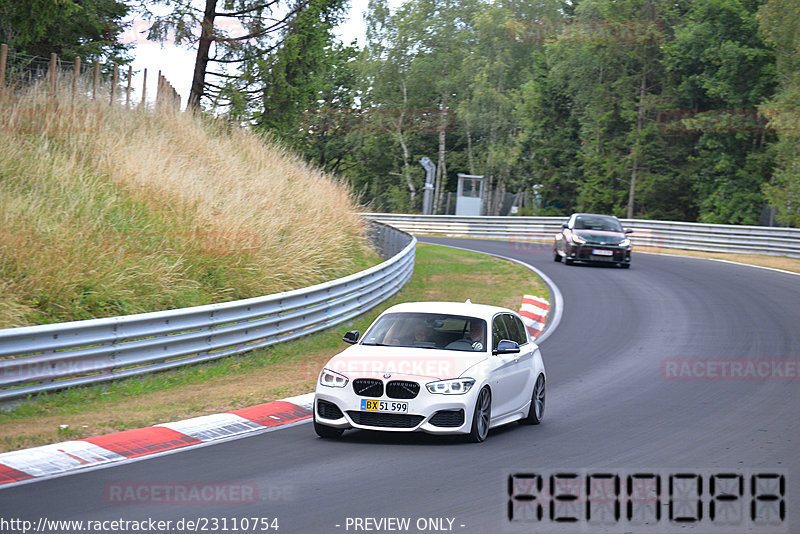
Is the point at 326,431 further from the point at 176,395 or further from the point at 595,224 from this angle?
the point at 595,224

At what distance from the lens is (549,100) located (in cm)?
6712

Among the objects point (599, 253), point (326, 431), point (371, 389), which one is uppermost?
point (599, 253)

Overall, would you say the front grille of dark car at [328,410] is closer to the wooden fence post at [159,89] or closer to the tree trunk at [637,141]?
the wooden fence post at [159,89]

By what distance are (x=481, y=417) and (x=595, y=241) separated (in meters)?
22.3

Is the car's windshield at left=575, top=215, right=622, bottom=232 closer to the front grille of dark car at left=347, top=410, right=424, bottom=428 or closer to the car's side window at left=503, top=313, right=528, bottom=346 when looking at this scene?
the car's side window at left=503, top=313, right=528, bottom=346

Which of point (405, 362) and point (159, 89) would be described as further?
point (159, 89)

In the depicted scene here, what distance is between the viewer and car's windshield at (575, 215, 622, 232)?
1278 inches

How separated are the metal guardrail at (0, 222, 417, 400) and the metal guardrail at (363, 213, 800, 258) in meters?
15.7

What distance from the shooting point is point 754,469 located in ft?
29.2

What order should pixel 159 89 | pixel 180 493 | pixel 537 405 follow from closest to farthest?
pixel 180 493 < pixel 537 405 < pixel 159 89

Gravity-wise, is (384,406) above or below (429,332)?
below
